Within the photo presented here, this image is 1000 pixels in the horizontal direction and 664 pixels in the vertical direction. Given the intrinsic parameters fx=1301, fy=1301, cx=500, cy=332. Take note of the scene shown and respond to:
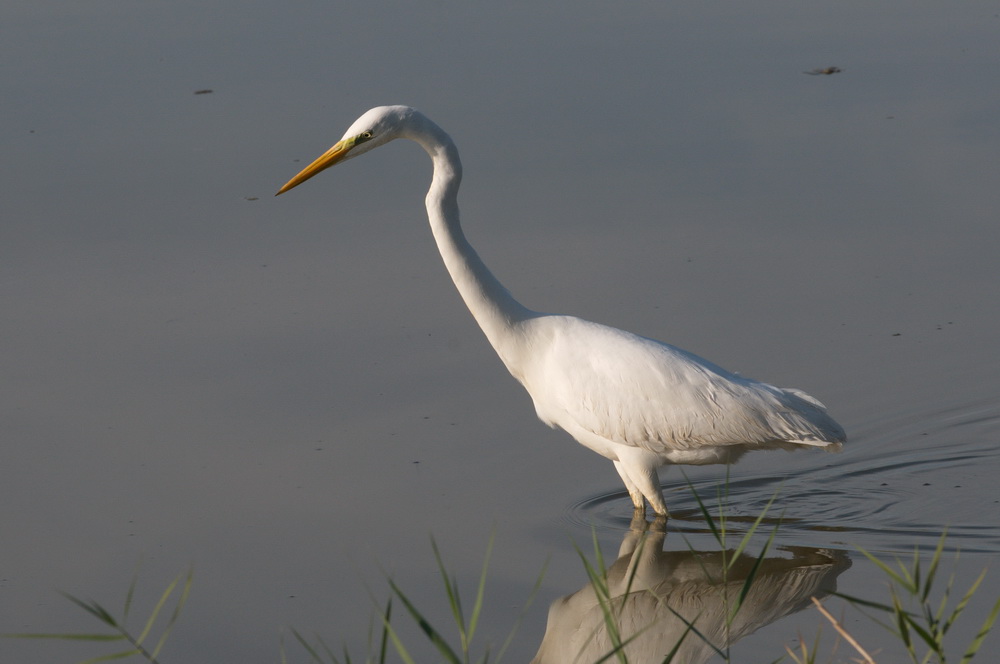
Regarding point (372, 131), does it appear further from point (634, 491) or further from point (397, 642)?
point (397, 642)

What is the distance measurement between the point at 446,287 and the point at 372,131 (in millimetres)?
1733

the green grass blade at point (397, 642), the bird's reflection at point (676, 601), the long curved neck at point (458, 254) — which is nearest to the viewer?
the green grass blade at point (397, 642)

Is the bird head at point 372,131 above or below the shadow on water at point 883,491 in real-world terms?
above

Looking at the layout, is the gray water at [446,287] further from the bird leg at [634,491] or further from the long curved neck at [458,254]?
the long curved neck at [458,254]

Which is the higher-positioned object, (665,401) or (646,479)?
(665,401)

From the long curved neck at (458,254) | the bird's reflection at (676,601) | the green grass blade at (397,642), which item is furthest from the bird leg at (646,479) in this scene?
the green grass blade at (397,642)

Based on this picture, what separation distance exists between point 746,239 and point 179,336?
112 inches

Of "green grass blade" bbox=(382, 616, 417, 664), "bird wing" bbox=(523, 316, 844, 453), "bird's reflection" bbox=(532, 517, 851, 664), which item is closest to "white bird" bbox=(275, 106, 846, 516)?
"bird wing" bbox=(523, 316, 844, 453)

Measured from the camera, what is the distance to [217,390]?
551 cm

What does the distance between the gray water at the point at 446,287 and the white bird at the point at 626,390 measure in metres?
0.32

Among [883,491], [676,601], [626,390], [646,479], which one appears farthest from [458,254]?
[883,491]

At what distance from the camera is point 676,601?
4289mm

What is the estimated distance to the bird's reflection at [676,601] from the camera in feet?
13.1

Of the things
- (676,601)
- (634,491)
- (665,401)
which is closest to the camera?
(676,601)
